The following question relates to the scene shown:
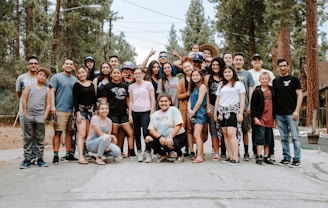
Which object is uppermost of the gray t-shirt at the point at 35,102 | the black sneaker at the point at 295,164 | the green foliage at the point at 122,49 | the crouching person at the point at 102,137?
the green foliage at the point at 122,49

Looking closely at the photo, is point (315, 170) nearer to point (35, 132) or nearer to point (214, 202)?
point (214, 202)

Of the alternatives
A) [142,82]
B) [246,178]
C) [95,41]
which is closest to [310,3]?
[142,82]

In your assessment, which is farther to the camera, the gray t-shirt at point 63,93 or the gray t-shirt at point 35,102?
the gray t-shirt at point 63,93

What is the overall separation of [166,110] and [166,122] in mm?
247

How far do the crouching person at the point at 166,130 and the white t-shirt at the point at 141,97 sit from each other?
313mm

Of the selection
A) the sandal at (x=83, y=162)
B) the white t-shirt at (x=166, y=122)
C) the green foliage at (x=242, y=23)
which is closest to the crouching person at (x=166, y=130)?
the white t-shirt at (x=166, y=122)

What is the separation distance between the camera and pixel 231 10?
32.3m

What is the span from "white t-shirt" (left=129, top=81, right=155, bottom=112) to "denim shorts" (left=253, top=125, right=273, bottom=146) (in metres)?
2.13

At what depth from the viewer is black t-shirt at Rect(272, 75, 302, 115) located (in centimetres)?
755

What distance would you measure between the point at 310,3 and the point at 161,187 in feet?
55.2

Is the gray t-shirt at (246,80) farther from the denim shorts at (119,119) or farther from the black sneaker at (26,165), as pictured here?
the black sneaker at (26,165)

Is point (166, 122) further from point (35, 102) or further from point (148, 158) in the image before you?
point (35, 102)

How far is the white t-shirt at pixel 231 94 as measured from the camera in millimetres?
7520

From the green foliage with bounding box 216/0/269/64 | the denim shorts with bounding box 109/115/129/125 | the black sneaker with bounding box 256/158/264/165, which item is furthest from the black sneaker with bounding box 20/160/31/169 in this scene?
the green foliage with bounding box 216/0/269/64
